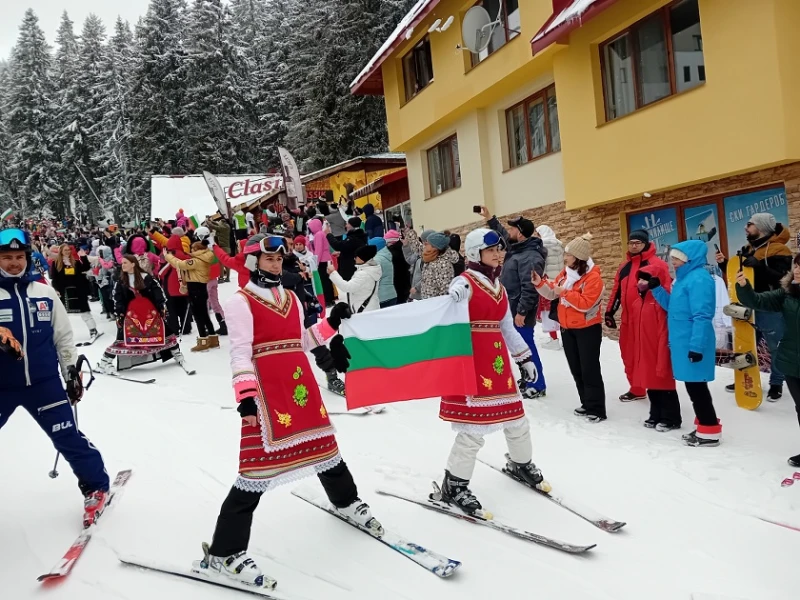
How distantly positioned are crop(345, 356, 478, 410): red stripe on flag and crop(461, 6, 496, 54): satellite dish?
34.4 feet

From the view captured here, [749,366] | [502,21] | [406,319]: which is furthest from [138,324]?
[502,21]

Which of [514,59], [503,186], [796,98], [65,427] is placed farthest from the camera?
[503,186]

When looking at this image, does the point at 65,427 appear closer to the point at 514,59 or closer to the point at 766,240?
the point at 766,240

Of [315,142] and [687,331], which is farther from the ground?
[315,142]

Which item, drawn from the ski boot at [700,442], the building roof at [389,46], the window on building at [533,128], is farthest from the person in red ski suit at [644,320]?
the building roof at [389,46]

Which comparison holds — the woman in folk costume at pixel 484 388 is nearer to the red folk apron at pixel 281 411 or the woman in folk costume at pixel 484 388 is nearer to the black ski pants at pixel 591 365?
the red folk apron at pixel 281 411

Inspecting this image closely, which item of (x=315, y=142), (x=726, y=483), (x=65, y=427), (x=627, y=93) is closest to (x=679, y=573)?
(x=726, y=483)

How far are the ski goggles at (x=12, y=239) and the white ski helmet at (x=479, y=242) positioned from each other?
3.05 meters

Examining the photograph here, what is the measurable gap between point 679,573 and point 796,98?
21.0 feet

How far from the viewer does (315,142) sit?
30.6 meters

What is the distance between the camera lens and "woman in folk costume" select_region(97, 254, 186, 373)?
30.9ft

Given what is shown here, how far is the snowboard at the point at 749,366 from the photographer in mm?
6055

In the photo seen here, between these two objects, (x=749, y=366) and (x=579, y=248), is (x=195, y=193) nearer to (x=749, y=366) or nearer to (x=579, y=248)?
(x=579, y=248)

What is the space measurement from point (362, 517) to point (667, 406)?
11.2 feet
